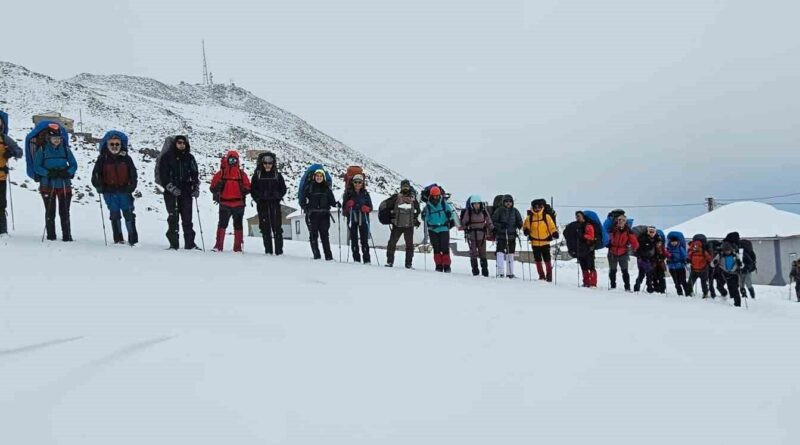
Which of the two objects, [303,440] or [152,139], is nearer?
[303,440]

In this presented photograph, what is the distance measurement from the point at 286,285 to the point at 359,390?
10.3ft

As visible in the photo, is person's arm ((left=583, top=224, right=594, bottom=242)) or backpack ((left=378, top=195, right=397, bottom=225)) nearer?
backpack ((left=378, top=195, right=397, bottom=225))

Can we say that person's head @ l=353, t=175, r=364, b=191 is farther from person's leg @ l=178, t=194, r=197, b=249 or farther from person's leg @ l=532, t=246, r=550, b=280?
person's leg @ l=532, t=246, r=550, b=280

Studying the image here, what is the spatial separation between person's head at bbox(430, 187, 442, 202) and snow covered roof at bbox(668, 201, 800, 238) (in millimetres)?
25413

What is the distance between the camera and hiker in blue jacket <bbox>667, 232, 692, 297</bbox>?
43.3 feet

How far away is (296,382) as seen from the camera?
12.5 feet

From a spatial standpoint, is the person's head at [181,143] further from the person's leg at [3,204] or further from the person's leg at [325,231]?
the person's leg at [325,231]

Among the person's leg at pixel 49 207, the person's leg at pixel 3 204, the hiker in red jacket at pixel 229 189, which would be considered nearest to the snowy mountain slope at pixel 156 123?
the person's leg at pixel 3 204

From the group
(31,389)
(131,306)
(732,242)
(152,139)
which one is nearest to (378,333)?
(131,306)

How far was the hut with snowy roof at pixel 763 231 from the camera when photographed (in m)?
28.7

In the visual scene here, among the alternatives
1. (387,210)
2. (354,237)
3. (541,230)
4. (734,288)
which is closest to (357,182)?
(387,210)

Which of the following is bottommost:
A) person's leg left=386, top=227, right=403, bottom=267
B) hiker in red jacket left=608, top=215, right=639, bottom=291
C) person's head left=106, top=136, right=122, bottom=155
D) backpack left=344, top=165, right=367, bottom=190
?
hiker in red jacket left=608, top=215, right=639, bottom=291

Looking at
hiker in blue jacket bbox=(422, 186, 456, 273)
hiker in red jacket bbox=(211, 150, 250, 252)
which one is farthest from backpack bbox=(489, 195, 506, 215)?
hiker in red jacket bbox=(211, 150, 250, 252)

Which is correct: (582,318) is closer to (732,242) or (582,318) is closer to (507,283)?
(507,283)
